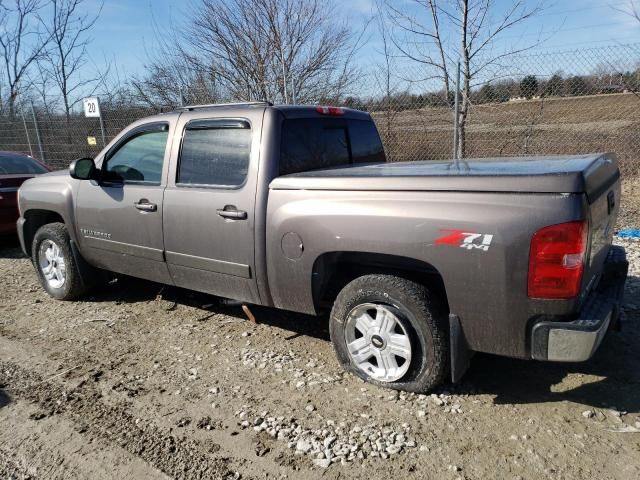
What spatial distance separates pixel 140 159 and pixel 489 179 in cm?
306

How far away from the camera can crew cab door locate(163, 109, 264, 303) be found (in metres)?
3.54

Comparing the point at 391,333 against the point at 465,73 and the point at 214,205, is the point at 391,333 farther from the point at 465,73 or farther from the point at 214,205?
the point at 465,73

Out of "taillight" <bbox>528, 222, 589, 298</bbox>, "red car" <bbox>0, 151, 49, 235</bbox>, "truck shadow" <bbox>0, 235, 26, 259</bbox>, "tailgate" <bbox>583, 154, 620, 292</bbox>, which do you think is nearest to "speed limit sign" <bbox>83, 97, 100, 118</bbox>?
"red car" <bbox>0, 151, 49, 235</bbox>

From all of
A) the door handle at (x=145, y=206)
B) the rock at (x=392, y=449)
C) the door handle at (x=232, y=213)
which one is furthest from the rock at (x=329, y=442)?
the door handle at (x=145, y=206)

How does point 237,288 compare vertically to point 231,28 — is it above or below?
below

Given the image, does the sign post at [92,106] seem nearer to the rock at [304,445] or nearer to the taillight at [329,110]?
the taillight at [329,110]

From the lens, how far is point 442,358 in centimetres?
294

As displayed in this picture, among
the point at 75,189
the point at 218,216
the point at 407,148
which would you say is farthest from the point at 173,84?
the point at 218,216

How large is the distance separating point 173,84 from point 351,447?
35.2 feet

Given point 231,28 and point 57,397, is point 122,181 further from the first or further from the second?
point 231,28

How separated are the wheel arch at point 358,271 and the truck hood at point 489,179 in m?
0.43

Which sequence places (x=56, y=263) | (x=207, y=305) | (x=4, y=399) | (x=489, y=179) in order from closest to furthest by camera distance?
(x=489, y=179) < (x=4, y=399) < (x=207, y=305) < (x=56, y=263)

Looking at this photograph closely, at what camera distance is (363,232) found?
9.64 ft

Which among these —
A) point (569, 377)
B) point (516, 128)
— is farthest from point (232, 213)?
point (516, 128)
